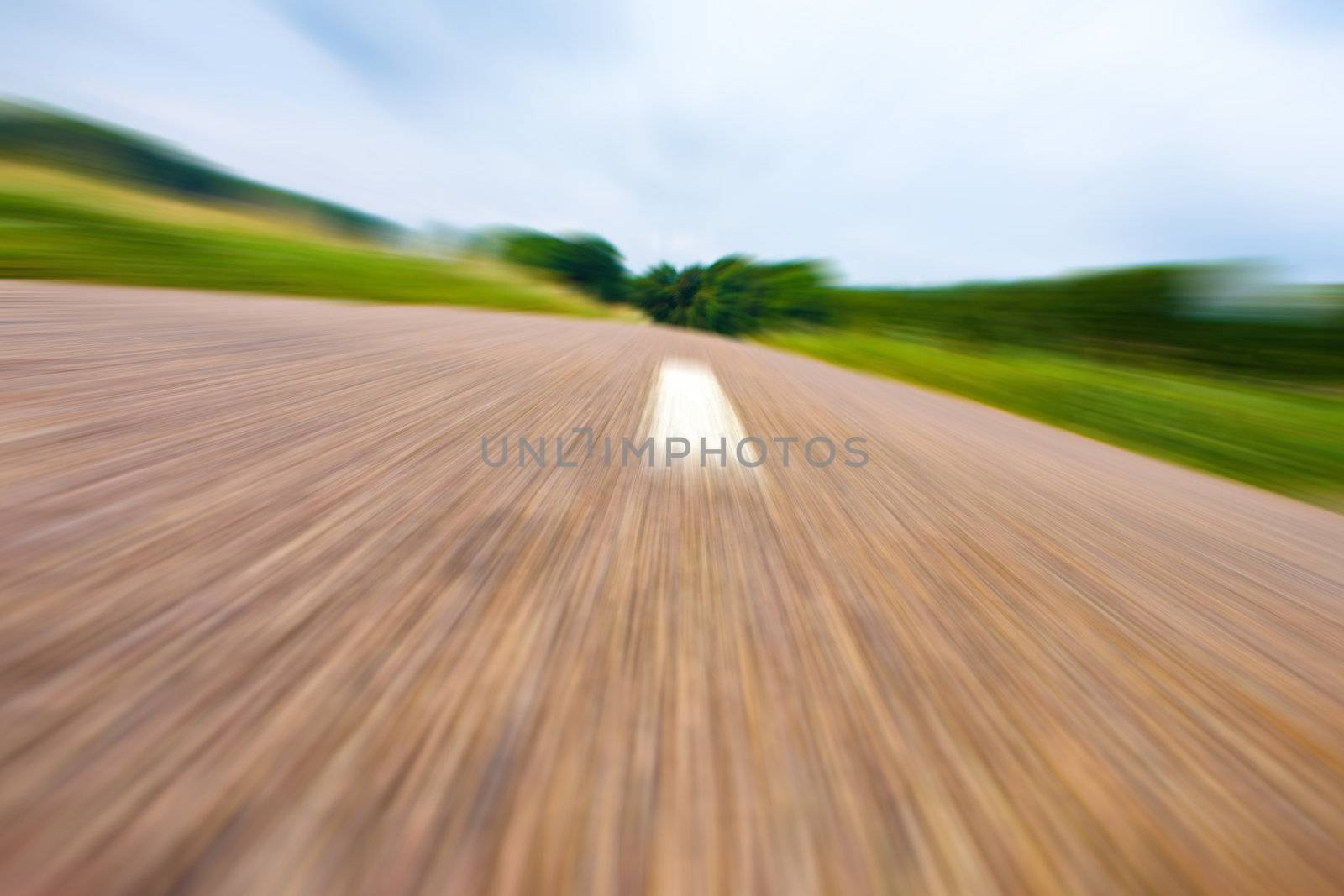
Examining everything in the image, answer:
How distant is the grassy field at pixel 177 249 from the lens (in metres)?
2.38

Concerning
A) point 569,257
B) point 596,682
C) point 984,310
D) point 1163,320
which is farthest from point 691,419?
point 569,257

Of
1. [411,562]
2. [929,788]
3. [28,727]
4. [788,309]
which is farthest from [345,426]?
[788,309]

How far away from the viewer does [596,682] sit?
0.32 metres

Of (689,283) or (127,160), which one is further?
(689,283)

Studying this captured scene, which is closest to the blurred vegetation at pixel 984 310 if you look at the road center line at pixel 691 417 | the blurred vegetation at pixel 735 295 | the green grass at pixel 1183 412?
the green grass at pixel 1183 412

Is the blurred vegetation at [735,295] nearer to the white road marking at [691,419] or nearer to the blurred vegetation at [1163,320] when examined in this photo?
the blurred vegetation at [1163,320]

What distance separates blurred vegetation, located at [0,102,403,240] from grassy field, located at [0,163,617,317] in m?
0.24

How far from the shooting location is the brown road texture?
0.23 m

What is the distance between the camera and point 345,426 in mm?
730

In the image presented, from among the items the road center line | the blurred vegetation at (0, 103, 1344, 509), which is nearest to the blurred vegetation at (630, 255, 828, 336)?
the blurred vegetation at (0, 103, 1344, 509)

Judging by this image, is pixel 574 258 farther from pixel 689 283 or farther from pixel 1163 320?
pixel 1163 320

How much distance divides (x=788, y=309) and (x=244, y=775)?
33.5 feet

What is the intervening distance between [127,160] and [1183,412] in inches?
385

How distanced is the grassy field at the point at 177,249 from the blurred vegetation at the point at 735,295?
5215 millimetres
